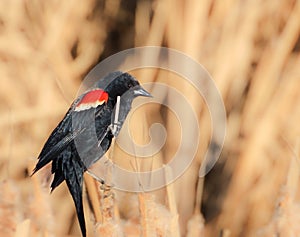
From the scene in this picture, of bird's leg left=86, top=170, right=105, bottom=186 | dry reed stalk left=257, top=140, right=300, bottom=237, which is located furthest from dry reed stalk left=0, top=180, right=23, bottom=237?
dry reed stalk left=257, top=140, right=300, bottom=237

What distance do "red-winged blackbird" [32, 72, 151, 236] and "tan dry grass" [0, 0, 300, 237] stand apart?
176 mm

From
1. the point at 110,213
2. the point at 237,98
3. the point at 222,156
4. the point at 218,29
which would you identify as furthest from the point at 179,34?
the point at 110,213

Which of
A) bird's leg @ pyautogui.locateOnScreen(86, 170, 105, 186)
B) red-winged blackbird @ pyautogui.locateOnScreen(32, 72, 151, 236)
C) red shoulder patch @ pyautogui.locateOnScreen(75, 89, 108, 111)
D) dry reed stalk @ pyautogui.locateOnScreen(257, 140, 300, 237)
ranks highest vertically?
red shoulder patch @ pyautogui.locateOnScreen(75, 89, 108, 111)

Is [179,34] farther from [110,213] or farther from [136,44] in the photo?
[110,213]

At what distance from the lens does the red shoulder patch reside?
3.48 feet

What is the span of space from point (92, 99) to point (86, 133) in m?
0.06

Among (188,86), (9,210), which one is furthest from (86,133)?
(188,86)

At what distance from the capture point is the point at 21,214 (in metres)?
1.02

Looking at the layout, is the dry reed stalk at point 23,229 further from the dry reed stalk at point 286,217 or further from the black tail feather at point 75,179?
the dry reed stalk at point 286,217

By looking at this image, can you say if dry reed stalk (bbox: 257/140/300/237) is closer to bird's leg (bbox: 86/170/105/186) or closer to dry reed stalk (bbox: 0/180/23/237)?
bird's leg (bbox: 86/170/105/186)

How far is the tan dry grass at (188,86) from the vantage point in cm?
130

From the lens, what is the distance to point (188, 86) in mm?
1340

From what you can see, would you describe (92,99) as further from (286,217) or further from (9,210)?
(286,217)

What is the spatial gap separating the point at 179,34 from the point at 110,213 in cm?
50
